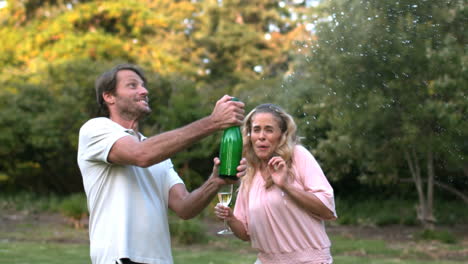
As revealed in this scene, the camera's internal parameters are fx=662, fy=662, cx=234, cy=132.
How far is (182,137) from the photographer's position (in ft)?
10.9

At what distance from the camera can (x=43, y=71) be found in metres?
19.2

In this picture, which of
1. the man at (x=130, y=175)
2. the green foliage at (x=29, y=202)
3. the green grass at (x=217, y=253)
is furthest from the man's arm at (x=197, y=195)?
the green foliage at (x=29, y=202)

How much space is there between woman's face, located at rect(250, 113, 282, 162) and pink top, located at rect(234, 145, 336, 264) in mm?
158

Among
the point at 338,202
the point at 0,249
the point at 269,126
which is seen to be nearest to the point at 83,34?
the point at 338,202

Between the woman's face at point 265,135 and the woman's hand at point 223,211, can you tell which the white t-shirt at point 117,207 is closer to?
the woman's hand at point 223,211

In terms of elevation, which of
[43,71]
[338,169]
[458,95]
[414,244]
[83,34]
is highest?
[83,34]

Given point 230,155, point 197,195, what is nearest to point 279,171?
point 230,155

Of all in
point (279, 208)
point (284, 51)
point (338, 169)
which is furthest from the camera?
point (284, 51)

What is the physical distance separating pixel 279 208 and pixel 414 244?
884cm

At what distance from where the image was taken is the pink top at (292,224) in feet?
13.1

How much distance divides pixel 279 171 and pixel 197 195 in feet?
1.69

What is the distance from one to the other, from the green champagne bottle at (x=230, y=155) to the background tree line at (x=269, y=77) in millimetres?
2690

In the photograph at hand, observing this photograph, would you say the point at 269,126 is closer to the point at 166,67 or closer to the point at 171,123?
the point at 171,123

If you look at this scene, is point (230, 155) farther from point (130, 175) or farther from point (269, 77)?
point (269, 77)
